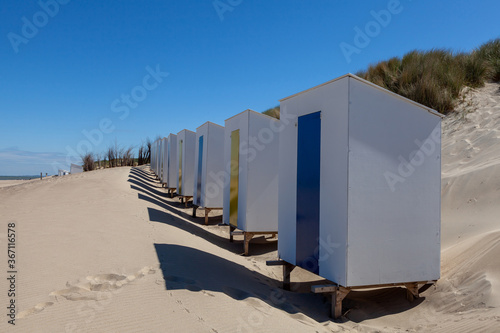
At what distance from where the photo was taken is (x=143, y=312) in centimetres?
354

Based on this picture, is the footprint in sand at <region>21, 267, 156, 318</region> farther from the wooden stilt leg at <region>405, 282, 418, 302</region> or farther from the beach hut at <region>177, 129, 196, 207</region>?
the beach hut at <region>177, 129, 196, 207</region>

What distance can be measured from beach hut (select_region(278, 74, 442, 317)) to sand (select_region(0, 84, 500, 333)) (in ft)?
1.53

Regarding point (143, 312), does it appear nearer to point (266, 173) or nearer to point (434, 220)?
point (434, 220)

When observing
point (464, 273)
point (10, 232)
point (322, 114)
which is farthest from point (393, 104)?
point (10, 232)

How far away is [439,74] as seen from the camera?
12.6 meters

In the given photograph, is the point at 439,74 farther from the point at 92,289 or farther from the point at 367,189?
the point at 92,289

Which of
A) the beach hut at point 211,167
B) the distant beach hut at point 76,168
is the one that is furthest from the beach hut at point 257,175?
the distant beach hut at point 76,168

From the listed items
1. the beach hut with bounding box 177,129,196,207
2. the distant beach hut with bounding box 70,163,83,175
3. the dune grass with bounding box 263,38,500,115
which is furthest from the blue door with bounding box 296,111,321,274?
the distant beach hut with bounding box 70,163,83,175

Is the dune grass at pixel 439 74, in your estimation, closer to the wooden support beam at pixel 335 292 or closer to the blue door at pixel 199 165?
the blue door at pixel 199 165

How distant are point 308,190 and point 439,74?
9.92 metres

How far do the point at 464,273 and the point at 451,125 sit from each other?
7.40 meters

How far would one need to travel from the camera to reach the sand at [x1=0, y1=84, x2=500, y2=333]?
3531 millimetres

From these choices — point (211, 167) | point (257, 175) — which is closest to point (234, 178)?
point (257, 175)

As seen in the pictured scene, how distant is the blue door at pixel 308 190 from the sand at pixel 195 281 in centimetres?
69
